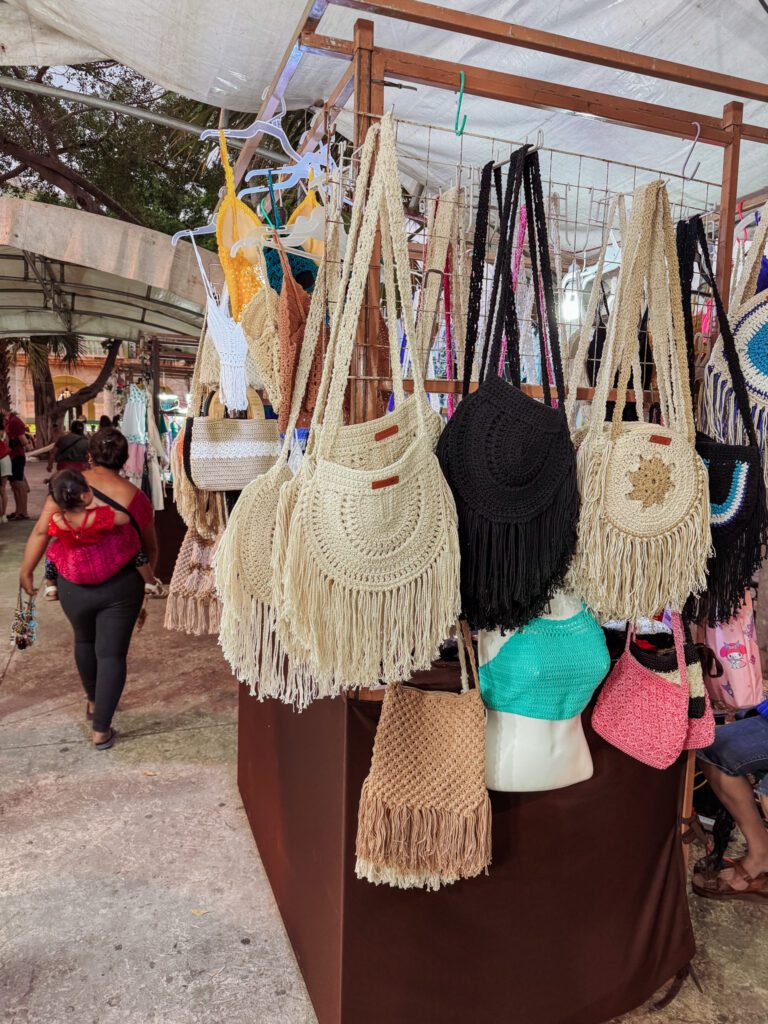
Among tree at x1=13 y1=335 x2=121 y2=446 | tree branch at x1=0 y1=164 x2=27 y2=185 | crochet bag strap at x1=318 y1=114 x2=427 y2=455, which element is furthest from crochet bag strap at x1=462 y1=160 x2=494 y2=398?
tree branch at x1=0 y1=164 x2=27 y2=185

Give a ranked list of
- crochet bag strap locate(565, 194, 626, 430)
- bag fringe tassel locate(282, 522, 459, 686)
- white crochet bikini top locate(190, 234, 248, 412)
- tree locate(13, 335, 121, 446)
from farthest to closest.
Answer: tree locate(13, 335, 121, 446) < white crochet bikini top locate(190, 234, 248, 412) < crochet bag strap locate(565, 194, 626, 430) < bag fringe tassel locate(282, 522, 459, 686)

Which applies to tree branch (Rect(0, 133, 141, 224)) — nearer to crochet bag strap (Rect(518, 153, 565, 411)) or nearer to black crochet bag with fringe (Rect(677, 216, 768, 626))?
crochet bag strap (Rect(518, 153, 565, 411))

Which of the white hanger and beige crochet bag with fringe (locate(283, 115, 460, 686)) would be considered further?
the white hanger

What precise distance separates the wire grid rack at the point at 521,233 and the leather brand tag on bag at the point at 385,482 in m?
0.35

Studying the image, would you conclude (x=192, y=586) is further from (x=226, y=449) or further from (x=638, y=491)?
(x=638, y=491)

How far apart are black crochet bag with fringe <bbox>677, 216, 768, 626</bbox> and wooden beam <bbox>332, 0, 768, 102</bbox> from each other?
345 mm

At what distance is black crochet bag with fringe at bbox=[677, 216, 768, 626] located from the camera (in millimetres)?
1496

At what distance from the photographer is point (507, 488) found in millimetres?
1281

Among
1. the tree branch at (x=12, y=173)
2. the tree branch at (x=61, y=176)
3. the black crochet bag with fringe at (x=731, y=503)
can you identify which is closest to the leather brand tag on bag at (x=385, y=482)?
the black crochet bag with fringe at (x=731, y=503)

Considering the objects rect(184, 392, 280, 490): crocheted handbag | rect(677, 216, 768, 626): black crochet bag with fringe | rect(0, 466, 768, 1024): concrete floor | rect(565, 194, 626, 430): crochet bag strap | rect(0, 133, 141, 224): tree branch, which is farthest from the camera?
rect(0, 133, 141, 224): tree branch

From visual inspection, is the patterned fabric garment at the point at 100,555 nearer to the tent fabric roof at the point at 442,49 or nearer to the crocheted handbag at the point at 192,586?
the crocheted handbag at the point at 192,586

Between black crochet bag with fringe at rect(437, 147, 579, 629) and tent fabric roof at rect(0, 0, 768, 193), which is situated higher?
tent fabric roof at rect(0, 0, 768, 193)

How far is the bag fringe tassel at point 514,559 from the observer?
1282mm

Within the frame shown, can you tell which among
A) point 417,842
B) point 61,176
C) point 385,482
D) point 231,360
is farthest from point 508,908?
point 61,176
